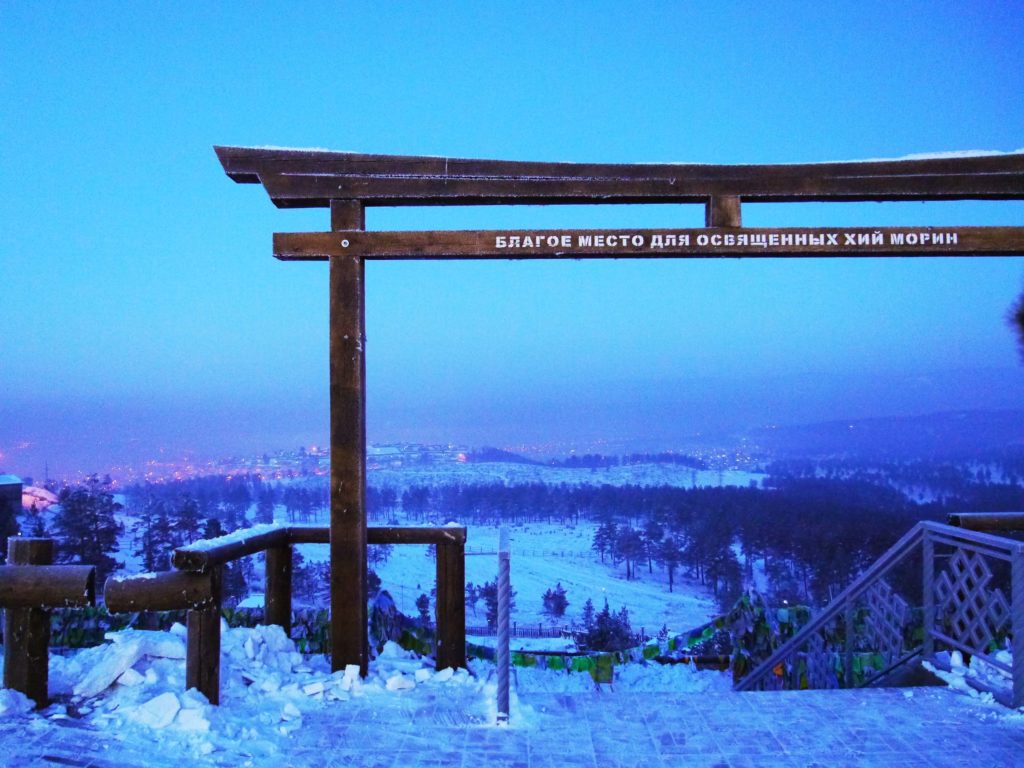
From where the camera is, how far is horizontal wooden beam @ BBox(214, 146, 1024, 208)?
5.03 metres

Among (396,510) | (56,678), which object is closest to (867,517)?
(396,510)

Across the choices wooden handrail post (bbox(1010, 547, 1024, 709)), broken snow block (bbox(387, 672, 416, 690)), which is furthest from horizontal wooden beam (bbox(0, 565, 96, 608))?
wooden handrail post (bbox(1010, 547, 1024, 709))

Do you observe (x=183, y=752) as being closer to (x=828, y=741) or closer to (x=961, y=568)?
(x=828, y=741)

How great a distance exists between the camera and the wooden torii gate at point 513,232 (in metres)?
5.04

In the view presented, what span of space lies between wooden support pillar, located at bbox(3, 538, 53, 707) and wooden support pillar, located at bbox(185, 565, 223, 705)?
763 mm

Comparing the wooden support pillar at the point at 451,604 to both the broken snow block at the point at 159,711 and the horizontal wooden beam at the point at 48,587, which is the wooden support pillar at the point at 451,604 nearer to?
the broken snow block at the point at 159,711

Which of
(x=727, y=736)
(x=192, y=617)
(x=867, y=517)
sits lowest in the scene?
(x=867, y=517)

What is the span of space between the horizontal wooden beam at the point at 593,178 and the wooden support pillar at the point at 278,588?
2.51m

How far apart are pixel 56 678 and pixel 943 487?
67307 millimetres

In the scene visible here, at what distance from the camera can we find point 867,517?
51250 mm

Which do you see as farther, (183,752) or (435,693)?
(435,693)

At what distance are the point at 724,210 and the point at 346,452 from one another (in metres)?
2.99

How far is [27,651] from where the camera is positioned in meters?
4.21

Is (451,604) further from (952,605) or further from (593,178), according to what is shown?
(952,605)
